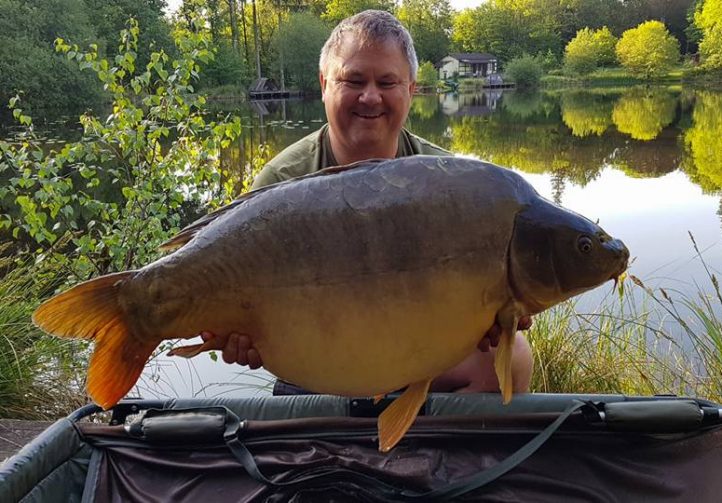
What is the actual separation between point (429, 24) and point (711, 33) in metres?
17.6

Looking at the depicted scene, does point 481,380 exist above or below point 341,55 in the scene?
below


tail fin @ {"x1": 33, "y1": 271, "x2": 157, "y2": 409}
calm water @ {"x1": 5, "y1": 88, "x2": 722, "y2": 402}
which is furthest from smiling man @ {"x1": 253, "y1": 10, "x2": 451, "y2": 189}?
calm water @ {"x1": 5, "y1": 88, "x2": 722, "y2": 402}

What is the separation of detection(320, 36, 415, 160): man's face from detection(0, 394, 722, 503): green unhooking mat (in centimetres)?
68

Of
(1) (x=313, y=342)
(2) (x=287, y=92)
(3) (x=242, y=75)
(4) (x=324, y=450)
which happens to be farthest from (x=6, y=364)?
(2) (x=287, y=92)

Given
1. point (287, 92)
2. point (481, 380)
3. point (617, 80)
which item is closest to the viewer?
point (481, 380)

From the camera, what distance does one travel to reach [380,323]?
88 centimetres

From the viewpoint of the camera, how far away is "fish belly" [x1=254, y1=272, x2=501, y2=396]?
0.88 m

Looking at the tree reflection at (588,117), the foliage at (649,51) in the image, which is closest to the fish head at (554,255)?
the tree reflection at (588,117)

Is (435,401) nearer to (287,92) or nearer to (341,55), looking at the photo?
(341,55)

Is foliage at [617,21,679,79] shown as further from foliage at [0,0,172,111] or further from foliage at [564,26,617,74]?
foliage at [0,0,172,111]

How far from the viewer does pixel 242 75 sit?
27.1 metres

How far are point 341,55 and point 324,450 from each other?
3.05ft

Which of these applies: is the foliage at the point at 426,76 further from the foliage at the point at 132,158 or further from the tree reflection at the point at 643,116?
the foliage at the point at 132,158

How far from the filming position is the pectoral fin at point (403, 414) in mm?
945
